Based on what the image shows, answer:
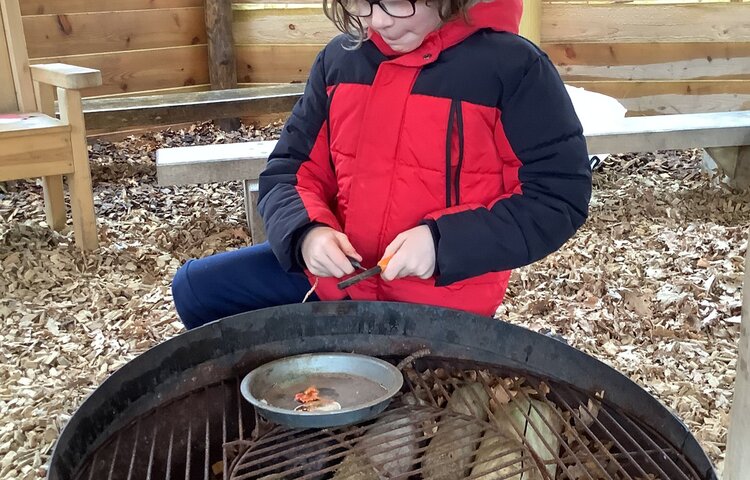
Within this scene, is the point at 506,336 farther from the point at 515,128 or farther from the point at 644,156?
the point at 644,156

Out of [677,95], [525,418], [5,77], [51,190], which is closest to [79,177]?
[51,190]

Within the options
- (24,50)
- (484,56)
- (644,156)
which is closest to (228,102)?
(24,50)

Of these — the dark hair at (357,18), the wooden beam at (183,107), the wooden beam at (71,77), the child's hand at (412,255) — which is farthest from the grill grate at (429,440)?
the wooden beam at (183,107)

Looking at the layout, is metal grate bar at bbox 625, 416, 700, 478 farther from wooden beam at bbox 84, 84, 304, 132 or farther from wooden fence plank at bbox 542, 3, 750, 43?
wooden fence plank at bbox 542, 3, 750, 43

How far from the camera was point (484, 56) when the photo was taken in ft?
4.32

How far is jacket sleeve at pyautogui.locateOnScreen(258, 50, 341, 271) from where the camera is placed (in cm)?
144

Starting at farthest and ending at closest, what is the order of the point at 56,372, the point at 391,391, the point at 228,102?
the point at 228,102 → the point at 56,372 → the point at 391,391

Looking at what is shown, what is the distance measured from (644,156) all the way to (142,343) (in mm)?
2850

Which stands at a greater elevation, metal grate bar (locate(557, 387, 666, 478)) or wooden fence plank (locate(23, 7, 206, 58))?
wooden fence plank (locate(23, 7, 206, 58))

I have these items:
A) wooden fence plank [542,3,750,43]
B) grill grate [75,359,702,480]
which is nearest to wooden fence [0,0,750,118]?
wooden fence plank [542,3,750,43]

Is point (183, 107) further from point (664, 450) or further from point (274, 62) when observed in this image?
point (664, 450)

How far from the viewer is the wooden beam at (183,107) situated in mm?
3508

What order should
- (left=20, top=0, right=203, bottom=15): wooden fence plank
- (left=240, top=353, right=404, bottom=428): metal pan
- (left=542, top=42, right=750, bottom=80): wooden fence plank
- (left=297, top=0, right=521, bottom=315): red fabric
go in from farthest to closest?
(left=542, top=42, right=750, bottom=80): wooden fence plank < (left=20, top=0, right=203, bottom=15): wooden fence plank < (left=297, top=0, right=521, bottom=315): red fabric < (left=240, top=353, right=404, bottom=428): metal pan

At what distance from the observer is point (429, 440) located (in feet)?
3.95
